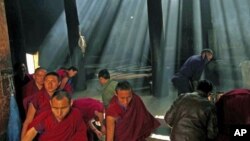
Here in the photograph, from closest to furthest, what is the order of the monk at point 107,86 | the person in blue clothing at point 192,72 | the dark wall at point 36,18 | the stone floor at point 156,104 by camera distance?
the monk at point 107,86
the stone floor at point 156,104
the person in blue clothing at point 192,72
the dark wall at point 36,18

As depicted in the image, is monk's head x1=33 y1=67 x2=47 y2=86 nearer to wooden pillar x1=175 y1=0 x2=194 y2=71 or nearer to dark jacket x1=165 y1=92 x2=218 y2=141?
dark jacket x1=165 y1=92 x2=218 y2=141

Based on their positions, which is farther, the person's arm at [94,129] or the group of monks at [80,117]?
the person's arm at [94,129]

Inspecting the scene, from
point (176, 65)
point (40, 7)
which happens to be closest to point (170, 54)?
point (176, 65)

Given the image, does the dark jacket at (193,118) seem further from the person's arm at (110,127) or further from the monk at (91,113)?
the monk at (91,113)

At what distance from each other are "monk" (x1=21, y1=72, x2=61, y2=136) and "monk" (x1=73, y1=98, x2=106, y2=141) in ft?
1.35

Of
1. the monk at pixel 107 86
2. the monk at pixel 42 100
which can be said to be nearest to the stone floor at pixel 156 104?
the monk at pixel 107 86

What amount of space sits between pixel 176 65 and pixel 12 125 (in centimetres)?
922

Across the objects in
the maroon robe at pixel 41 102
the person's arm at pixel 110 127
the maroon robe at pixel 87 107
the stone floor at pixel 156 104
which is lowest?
the stone floor at pixel 156 104

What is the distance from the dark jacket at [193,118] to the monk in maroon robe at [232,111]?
3.5 inches

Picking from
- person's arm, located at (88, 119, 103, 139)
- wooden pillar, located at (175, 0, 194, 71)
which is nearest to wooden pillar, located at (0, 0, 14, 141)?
person's arm, located at (88, 119, 103, 139)

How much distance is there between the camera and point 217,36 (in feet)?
39.8

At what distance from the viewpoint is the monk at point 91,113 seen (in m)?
4.04

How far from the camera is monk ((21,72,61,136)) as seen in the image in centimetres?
360

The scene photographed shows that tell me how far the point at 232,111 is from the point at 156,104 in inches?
195
